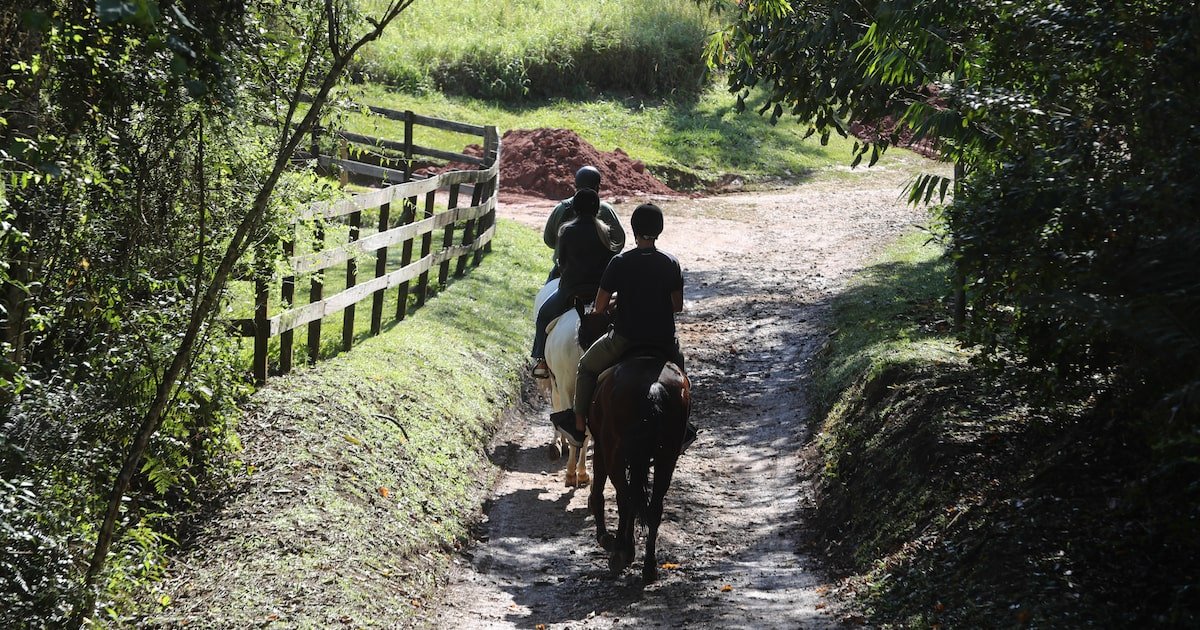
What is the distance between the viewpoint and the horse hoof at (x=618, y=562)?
24.9 ft

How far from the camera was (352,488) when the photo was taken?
7.80 metres

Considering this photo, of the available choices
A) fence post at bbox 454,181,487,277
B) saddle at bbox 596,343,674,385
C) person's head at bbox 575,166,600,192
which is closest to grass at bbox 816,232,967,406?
saddle at bbox 596,343,674,385

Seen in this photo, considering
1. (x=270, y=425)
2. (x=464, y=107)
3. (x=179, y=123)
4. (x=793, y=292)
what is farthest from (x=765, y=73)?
(x=464, y=107)

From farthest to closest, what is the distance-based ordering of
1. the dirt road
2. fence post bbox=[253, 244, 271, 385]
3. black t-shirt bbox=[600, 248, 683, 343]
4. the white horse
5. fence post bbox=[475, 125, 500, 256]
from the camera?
fence post bbox=[475, 125, 500, 256] < the white horse < fence post bbox=[253, 244, 271, 385] < black t-shirt bbox=[600, 248, 683, 343] < the dirt road

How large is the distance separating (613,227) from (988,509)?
423 centimetres

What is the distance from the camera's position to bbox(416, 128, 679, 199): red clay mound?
2592cm

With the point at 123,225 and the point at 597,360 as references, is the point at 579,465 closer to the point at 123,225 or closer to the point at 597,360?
the point at 597,360

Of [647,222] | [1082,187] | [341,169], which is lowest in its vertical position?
[341,169]

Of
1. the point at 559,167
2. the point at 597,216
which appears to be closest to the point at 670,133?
the point at 559,167

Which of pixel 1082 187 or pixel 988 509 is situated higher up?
pixel 1082 187

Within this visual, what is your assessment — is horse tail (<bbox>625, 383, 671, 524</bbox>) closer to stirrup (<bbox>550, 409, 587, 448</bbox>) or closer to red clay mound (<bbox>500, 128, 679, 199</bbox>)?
stirrup (<bbox>550, 409, 587, 448</bbox>)

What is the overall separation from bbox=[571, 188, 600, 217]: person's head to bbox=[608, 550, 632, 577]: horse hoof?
118 inches

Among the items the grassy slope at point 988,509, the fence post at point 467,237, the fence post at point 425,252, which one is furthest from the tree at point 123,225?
the fence post at point 467,237

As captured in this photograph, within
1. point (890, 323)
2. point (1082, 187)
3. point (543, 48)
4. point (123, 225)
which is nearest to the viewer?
point (1082, 187)
